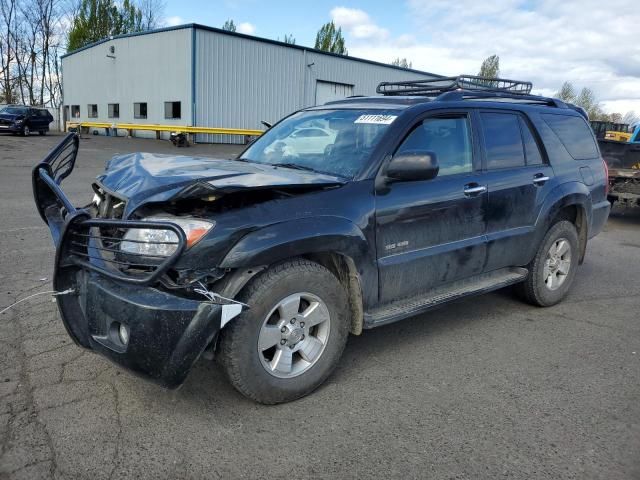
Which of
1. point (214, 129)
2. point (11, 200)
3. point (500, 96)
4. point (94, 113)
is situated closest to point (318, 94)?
point (214, 129)

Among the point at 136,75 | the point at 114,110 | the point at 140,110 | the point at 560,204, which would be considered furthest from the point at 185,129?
the point at 560,204

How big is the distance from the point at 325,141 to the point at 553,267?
8.76 ft

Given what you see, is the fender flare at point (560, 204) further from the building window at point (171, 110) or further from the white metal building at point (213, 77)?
the building window at point (171, 110)

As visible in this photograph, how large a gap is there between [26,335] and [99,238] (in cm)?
163

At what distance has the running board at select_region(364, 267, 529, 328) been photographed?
349cm

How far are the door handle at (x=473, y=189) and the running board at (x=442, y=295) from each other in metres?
0.70

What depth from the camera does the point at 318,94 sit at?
29.3 m

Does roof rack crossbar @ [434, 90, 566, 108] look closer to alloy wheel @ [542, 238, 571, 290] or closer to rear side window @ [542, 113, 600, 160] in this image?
rear side window @ [542, 113, 600, 160]

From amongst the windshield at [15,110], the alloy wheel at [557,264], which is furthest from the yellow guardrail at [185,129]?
the alloy wheel at [557,264]

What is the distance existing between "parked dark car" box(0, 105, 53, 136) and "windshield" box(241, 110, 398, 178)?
92.7ft

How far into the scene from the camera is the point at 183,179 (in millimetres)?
2922

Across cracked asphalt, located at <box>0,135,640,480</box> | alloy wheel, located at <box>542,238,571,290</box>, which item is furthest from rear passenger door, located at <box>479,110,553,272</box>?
cracked asphalt, located at <box>0,135,640,480</box>

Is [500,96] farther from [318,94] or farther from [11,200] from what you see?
[318,94]

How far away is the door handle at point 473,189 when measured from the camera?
398 cm
